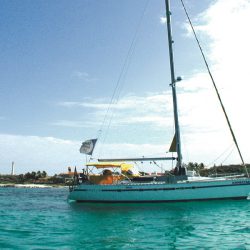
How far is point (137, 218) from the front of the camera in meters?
22.8

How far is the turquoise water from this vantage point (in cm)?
1483

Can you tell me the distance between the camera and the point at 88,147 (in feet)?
117

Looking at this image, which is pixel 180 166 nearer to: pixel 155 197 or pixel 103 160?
pixel 155 197

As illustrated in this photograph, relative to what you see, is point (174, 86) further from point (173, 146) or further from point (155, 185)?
point (155, 185)

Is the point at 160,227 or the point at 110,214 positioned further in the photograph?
the point at 110,214

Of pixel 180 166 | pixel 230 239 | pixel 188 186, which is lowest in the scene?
pixel 230 239

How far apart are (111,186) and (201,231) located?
1618cm

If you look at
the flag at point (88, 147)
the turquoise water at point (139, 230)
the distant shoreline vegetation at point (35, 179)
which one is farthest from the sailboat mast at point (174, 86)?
the distant shoreline vegetation at point (35, 179)

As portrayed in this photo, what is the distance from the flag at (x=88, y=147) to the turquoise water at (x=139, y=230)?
29.1 feet

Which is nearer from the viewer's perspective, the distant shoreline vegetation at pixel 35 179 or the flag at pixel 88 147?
the flag at pixel 88 147

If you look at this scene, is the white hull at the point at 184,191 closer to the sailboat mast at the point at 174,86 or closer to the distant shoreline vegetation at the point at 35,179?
the sailboat mast at the point at 174,86

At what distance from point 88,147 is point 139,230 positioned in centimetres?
1839

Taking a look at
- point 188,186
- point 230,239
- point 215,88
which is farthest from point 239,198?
point 230,239

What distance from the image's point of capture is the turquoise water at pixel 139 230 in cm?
1483
